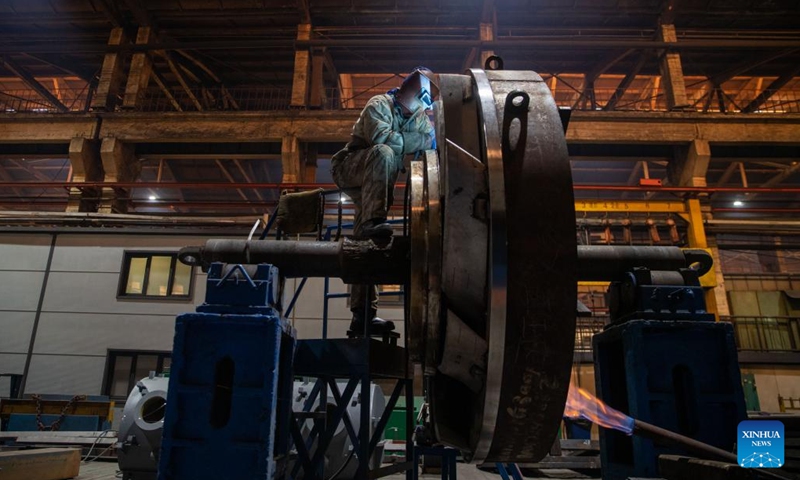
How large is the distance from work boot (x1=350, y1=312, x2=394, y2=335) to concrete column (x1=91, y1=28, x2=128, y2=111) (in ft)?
38.9

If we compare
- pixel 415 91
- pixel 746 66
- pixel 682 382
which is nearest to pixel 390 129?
pixel 415 91

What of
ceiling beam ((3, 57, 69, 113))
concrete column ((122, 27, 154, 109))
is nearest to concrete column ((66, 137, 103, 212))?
concrete column ((122, 27, 154, 109))

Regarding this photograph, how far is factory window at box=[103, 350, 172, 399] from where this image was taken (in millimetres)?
10164

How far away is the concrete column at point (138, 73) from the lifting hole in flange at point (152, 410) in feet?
30.1

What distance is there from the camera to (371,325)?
3.48m

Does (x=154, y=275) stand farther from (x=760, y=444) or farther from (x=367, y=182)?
(x=760, y=444)

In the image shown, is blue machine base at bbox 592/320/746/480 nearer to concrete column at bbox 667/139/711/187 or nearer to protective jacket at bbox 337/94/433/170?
protective jacket at bbox 337/94/433/170

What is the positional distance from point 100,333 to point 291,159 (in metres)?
5.62

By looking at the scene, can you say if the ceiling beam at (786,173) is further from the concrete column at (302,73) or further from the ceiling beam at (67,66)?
the ceiling beam at (67,66)

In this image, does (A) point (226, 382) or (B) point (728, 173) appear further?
(B) point (728, 173)

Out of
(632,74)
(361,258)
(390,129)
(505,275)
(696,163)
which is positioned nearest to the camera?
(505,275)

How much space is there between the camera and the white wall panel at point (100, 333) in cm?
1021

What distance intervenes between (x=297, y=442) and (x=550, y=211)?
2.42m

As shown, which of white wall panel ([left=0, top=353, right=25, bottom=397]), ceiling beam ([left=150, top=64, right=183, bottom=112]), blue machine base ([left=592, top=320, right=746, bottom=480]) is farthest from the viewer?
ceiling beam ([left=150, top=64, right=183, bottom=112])
